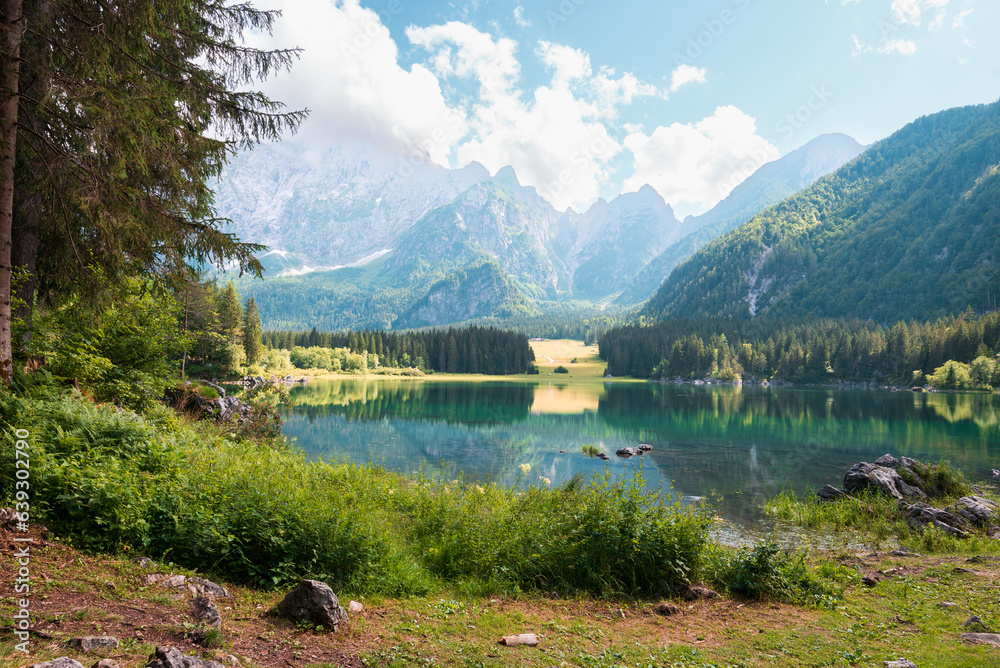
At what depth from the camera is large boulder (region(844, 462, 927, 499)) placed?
74.5 ft

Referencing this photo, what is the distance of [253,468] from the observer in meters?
12.2

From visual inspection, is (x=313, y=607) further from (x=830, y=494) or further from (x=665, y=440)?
(x=665, y=440)

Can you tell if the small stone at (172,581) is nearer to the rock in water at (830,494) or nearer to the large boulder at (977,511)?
the large boulder at (977,511)

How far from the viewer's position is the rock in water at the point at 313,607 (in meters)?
7.03

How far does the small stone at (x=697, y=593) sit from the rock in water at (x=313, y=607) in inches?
265

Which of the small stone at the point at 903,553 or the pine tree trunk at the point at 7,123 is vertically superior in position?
the pine tree trunk at the point at 7,123

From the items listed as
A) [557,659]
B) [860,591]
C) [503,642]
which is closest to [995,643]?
[860,591]

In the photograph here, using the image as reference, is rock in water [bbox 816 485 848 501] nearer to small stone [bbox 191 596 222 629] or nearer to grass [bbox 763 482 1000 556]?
grass [bbox 763 482 1000 556]

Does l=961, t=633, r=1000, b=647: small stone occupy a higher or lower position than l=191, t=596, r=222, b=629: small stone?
lower

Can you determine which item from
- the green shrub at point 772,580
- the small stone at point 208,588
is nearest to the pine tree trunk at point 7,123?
the small stone at point 208,588

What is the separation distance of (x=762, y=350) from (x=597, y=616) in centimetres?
17687

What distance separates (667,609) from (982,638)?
471 centimetres

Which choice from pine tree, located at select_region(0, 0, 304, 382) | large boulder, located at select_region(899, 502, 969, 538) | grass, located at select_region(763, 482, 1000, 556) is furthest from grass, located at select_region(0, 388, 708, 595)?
large boulder, located at select_region(899, 502, 969, 538)

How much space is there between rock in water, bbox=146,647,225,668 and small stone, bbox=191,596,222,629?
1311mm
